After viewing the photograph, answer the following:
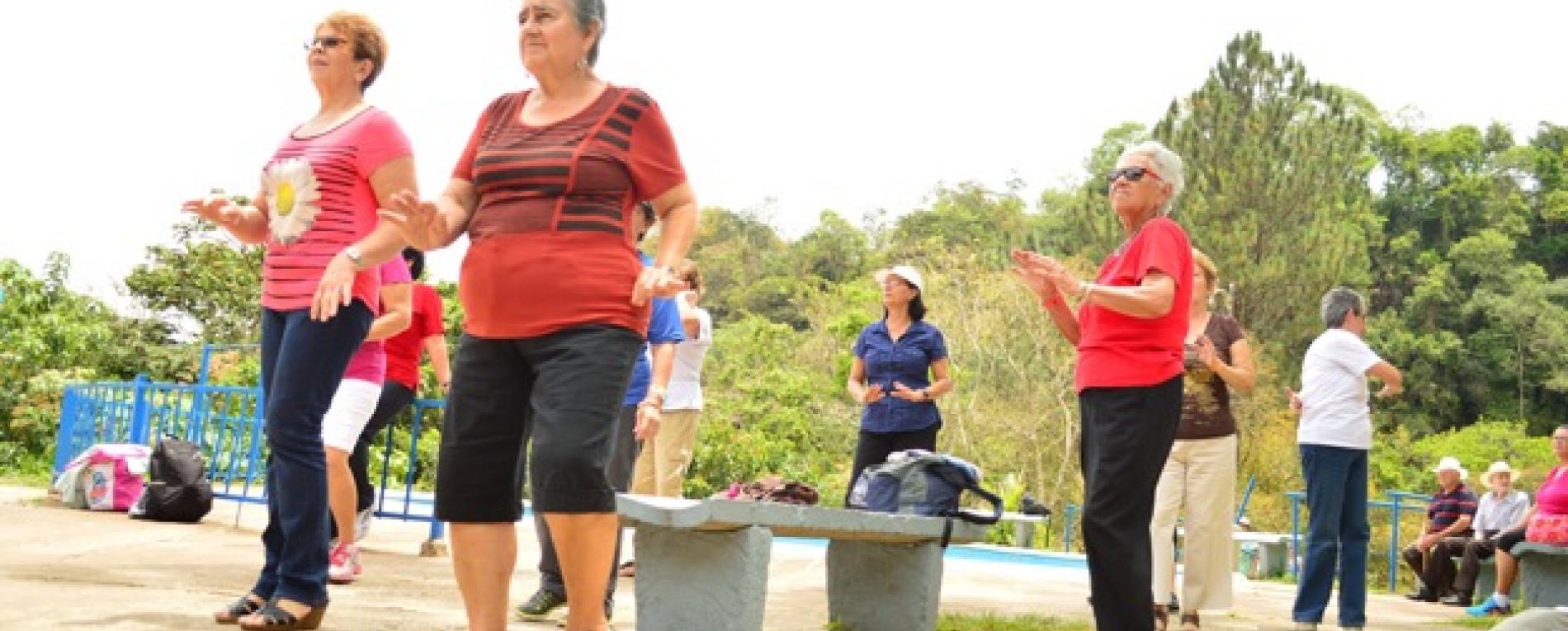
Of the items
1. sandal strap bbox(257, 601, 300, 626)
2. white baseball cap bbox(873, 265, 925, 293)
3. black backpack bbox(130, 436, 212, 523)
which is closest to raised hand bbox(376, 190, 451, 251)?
sandal strap bbox(257, 601, 300, 626)

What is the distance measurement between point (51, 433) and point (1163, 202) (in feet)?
57.9

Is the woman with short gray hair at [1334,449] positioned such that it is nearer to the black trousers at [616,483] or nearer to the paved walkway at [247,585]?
the paved walkway at [247,585]

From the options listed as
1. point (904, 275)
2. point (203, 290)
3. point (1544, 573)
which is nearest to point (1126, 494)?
point (904, 275)

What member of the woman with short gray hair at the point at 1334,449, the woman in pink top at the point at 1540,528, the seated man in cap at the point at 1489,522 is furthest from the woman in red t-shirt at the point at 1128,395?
the seated man in cap at the point at 1489,522

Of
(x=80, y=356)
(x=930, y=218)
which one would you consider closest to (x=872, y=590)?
(x=80, y=356)

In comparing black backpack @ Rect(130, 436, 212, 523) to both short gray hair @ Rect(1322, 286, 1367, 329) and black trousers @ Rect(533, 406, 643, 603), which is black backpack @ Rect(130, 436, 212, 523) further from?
short gray hair @ Rect(1322, 286, 1367, 329)

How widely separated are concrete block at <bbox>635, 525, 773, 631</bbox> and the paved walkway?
58 centimetres

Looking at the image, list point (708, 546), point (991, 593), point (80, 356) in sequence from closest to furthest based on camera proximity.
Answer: point (708, 546), point (991, 593), point (80, 356)

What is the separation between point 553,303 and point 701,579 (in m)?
1.61

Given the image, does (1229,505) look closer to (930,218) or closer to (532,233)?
(532,233)

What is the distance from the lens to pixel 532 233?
3549mm

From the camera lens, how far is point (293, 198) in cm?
467

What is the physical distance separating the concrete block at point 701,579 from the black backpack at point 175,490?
5595mm

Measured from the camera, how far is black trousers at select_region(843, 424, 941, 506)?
758 cm
